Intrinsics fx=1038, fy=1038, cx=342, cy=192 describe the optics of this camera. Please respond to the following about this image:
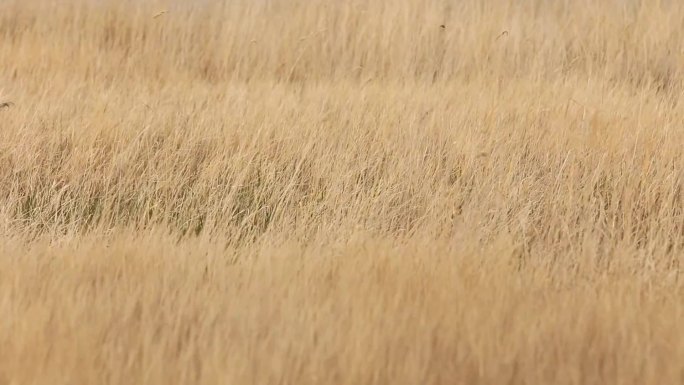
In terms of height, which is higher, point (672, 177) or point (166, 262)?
point (672, 177)

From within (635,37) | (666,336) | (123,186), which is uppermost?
(635,37)

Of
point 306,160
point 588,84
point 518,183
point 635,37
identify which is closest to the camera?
point 518,183

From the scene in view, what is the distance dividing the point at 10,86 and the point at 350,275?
3941 millimetres

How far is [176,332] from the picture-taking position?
2924mm

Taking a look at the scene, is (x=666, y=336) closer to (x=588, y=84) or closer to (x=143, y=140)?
(x=143, y=140)

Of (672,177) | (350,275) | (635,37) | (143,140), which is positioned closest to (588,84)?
(635,37)

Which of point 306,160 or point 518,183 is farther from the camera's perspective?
point 306,160

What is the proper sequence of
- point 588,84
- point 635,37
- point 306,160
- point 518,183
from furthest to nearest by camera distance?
point 635,37, point 588,84, point 306,160, point 518,183

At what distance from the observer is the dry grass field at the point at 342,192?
114 inches

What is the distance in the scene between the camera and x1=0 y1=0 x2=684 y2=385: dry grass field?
289cm

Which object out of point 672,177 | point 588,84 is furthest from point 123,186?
point 588,84

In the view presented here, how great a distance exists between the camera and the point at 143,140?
17.0ft

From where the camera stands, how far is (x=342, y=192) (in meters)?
4.68

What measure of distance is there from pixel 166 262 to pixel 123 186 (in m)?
1.47
